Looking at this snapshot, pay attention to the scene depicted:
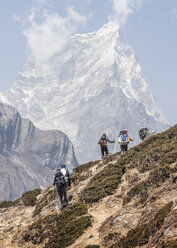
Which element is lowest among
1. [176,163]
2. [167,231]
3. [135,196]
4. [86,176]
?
[167,231]

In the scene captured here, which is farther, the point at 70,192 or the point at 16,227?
the point at 70,192

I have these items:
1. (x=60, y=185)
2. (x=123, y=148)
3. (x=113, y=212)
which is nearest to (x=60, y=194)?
(x=60, y=185)

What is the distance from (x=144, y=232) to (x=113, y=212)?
576 cm

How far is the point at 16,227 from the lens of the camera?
70.7 feet

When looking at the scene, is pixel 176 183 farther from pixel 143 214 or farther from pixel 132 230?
pixel 132 230

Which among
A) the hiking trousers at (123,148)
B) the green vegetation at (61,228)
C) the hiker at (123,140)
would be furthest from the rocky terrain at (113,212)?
the hiking trousers at (123,148)

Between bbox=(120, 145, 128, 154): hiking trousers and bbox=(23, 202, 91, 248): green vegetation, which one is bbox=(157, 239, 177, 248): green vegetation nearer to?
bbox=(23, 202, 91, 248): green vegetation

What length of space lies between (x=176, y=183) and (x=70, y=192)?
9.85 m

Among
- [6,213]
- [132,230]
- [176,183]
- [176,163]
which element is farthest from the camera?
[6,213]

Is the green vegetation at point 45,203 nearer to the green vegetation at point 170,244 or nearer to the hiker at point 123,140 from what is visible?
the hiker at point 123,140

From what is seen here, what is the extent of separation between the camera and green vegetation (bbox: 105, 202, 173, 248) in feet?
39.5

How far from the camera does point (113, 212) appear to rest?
58.7 feet

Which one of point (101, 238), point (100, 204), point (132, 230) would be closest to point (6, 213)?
point (100, 204)

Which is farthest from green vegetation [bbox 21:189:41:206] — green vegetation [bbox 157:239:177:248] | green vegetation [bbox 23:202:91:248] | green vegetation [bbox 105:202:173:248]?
green vegetation [bbox 157:239:177:248]
